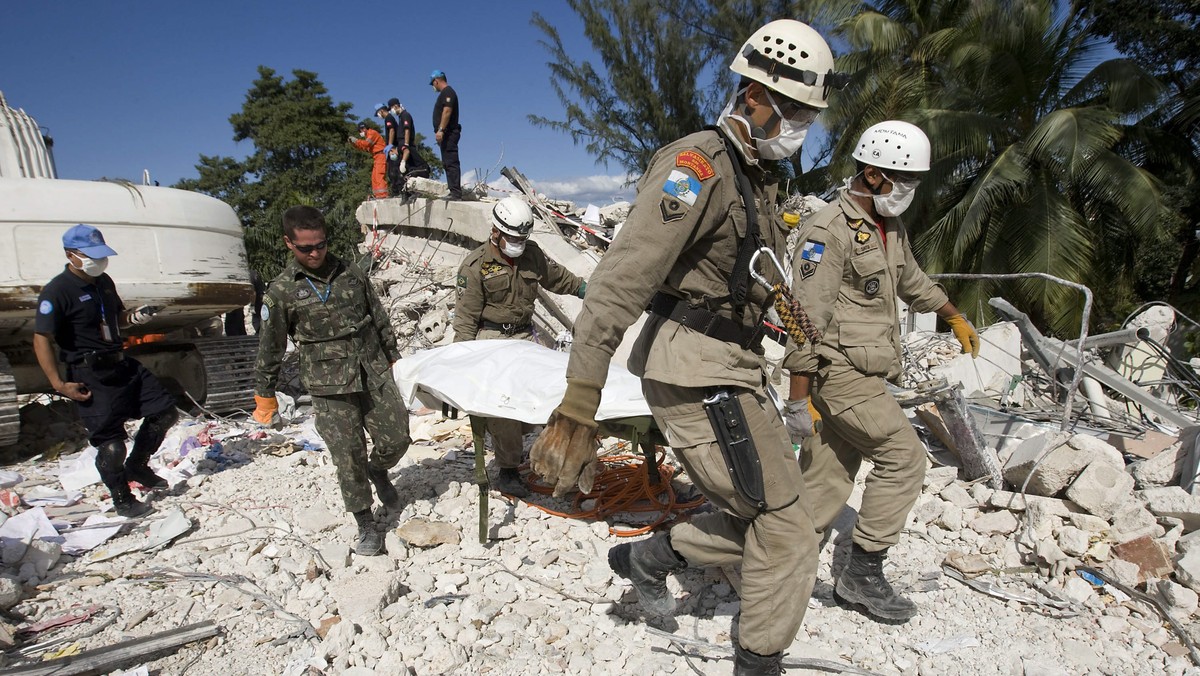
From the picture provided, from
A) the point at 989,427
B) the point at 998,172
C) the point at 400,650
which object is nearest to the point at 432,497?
the point at 400,650

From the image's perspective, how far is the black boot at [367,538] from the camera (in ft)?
11.8

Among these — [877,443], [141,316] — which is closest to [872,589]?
[877,443]

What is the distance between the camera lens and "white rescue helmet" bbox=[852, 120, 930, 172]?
9.41ft

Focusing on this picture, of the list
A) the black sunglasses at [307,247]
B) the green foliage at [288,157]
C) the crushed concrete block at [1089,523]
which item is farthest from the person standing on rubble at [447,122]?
the green foliage at [288,157]

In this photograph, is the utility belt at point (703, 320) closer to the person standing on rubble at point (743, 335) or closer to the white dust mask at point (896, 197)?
Result: the person standing on rubble at point (743, 335)

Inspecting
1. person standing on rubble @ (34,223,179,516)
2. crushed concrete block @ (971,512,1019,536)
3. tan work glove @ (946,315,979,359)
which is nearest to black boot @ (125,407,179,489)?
person standing on rubble @ (34,223,179,516)

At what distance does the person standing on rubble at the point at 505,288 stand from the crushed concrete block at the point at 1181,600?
3010mm

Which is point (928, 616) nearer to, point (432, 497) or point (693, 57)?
point (432, 497)

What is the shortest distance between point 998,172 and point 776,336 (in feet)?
32.6

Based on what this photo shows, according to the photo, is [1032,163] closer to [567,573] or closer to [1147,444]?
[1147,444]

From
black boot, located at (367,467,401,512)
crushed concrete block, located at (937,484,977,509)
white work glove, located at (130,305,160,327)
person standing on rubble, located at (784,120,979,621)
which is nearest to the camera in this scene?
person standing on rubble, located at (784,120,979,621)

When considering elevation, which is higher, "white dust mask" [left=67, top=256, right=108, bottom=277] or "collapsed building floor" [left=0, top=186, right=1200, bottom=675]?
"white dust mask" [left=67, top=256, right=108, bottom=277]

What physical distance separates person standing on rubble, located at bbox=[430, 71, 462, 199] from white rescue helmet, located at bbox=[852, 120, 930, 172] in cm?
718

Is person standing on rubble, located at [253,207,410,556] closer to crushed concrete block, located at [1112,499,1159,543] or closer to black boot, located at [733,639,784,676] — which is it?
black boot, located at [733,639,784,676]
